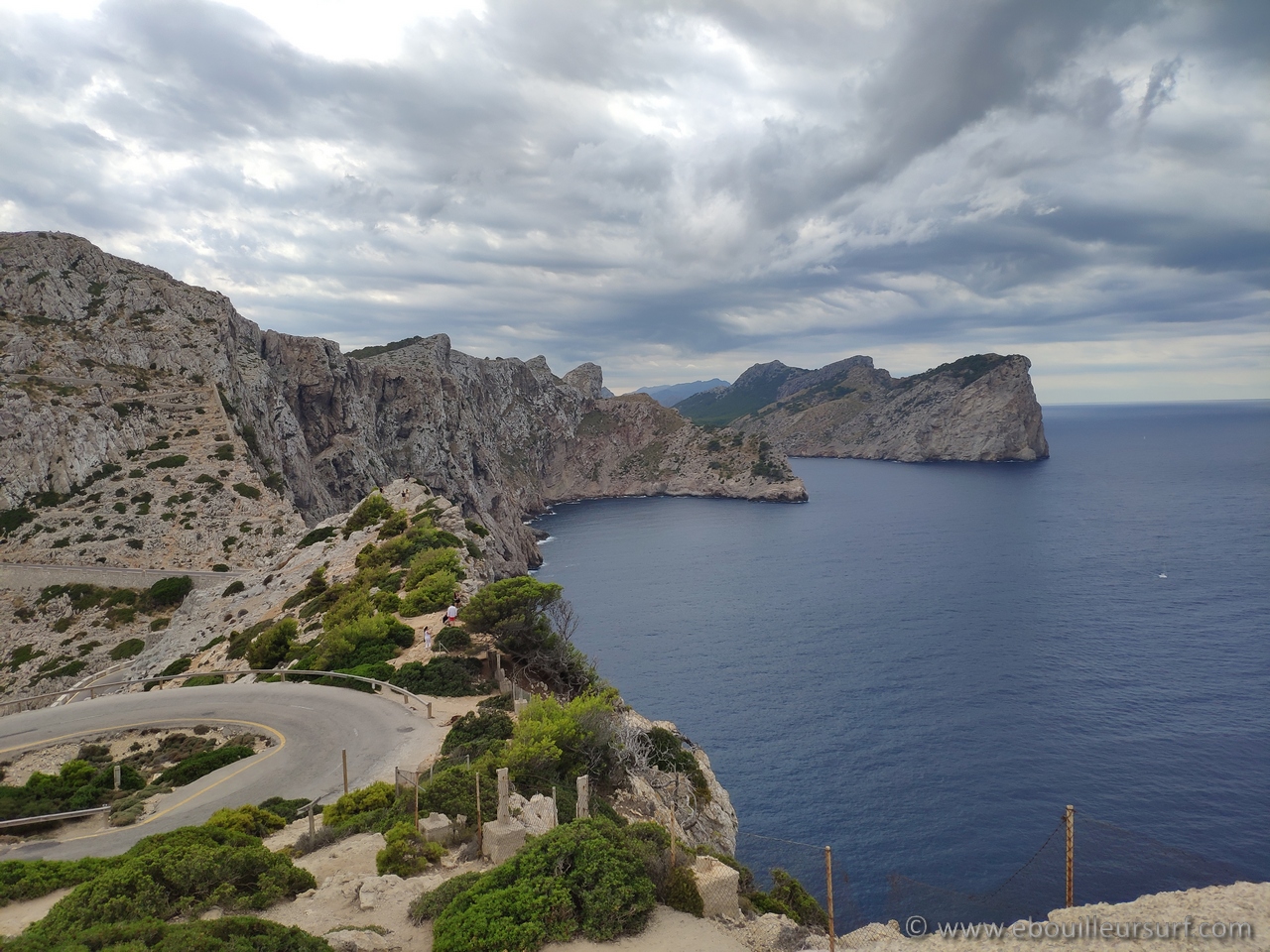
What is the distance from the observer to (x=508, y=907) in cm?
1203

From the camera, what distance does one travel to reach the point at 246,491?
6962 centimetres

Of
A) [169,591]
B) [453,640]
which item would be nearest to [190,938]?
[453,640]

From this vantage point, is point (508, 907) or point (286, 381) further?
point (286, 381)

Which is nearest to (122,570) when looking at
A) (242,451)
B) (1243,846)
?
(242,451)

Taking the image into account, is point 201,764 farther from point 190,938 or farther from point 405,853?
point 190,938

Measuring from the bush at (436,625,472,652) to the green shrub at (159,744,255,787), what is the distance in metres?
10.0

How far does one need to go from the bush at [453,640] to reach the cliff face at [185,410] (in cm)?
3830

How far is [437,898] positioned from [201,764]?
15.0m

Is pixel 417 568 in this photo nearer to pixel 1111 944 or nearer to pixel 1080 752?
pixel 1111 944

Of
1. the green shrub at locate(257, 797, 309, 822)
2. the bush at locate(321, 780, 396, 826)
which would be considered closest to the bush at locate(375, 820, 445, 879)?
the bush at locate(321, 780, 396, 826)

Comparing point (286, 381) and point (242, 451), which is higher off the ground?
point (286, 381)

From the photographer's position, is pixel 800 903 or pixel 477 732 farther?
pixel 477 732

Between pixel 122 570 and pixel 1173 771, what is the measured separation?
78.0m

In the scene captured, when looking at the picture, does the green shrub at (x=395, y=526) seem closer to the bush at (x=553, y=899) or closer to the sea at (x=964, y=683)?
the sea at (x=964, y=683)
